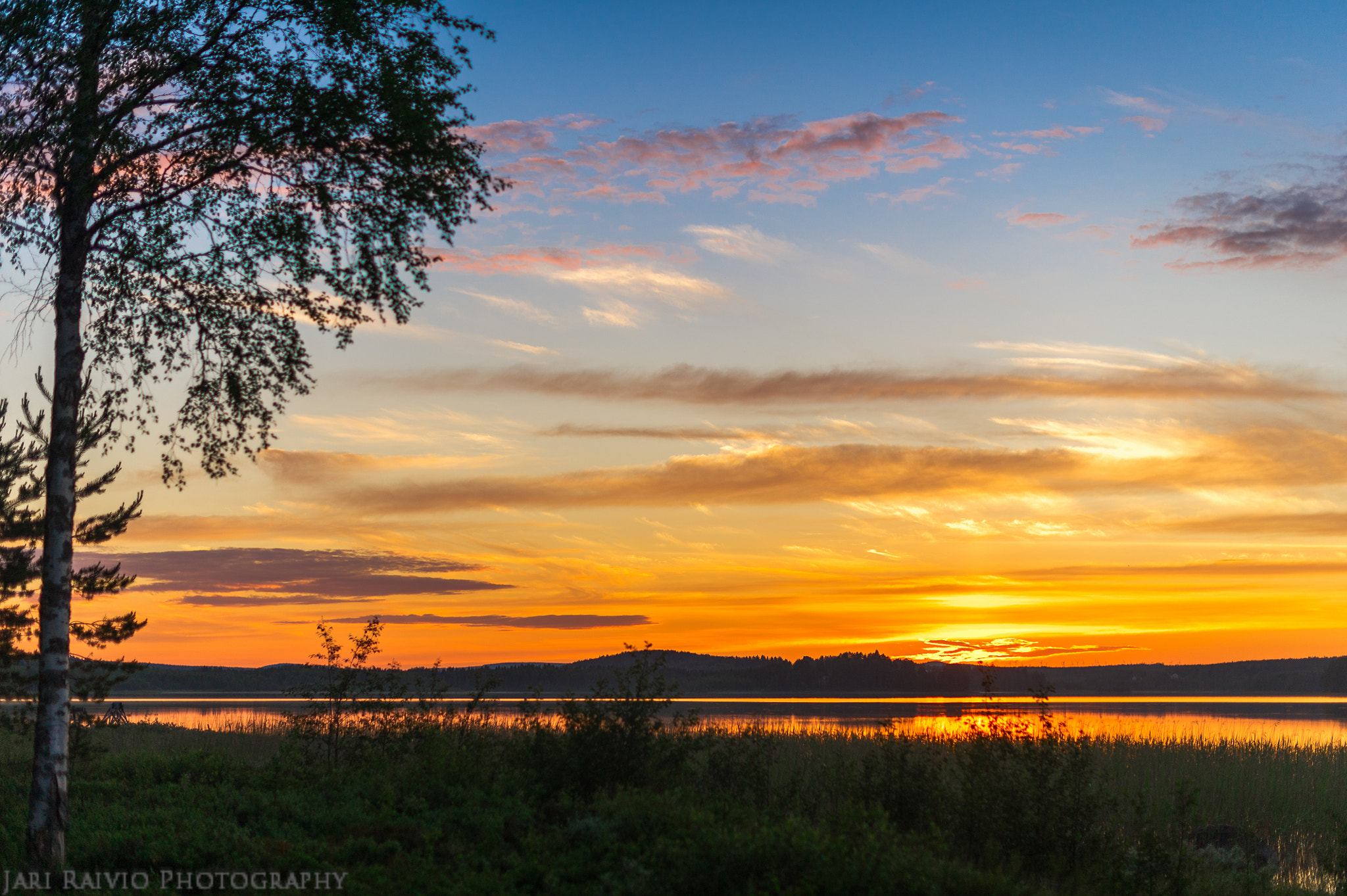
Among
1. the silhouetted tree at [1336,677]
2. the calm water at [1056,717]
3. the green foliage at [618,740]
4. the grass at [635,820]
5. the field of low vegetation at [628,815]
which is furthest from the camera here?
the silhouetted tree at [1336,677]

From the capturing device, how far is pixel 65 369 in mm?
14883

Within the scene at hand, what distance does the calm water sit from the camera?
46.5m

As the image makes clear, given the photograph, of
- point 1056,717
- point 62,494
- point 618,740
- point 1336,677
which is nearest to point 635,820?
point 618,740

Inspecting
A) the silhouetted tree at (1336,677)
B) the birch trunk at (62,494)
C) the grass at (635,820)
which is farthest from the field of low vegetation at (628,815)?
the silhouetted tree at (1336,677)

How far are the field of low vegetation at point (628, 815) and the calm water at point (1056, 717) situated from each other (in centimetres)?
374

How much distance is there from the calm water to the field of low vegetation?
3.74 meters

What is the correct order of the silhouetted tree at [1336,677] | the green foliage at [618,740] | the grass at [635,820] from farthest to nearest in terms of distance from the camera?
the silhouetted tree at [1336,677] < the green foliage at [618,740] < the grass at [635,820]

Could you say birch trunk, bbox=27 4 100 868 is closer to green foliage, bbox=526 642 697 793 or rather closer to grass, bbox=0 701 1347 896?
grass, bbox=0 701 1347 896

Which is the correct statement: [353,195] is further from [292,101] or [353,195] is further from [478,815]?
[478,815]

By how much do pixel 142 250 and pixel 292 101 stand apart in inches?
147

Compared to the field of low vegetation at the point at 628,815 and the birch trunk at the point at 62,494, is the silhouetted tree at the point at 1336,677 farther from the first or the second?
the birch trunk at the point at 62,494

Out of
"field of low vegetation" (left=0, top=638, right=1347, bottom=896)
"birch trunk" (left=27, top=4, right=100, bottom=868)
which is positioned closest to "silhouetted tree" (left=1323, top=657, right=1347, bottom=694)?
"field of low vegetation" (left=0, top=638, right=1347, bottom=896)

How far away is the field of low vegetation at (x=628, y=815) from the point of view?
1216 centimetres

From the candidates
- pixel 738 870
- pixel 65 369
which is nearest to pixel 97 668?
pixel 65 369
